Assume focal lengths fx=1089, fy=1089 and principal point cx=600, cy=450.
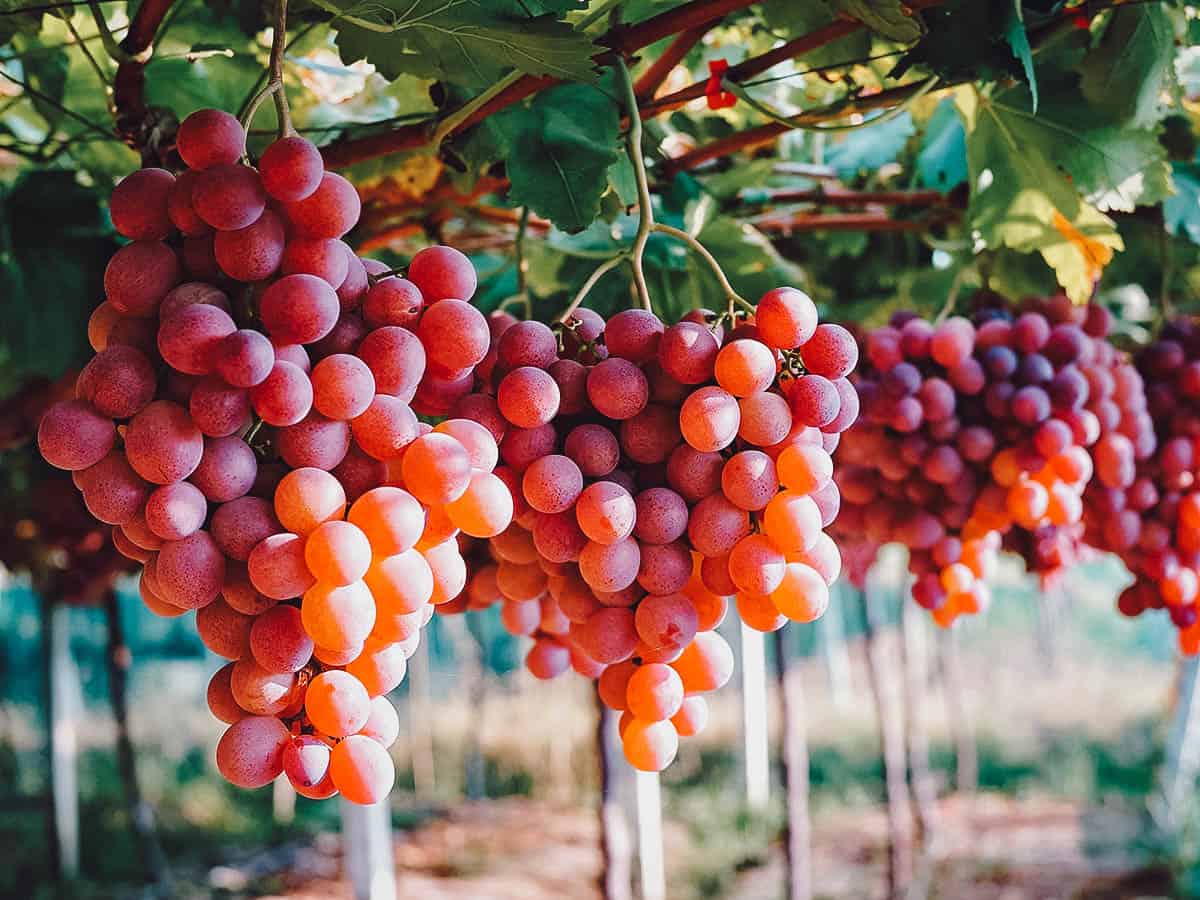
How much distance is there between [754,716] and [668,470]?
4.17 m

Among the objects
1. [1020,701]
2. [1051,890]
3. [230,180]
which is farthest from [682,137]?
[1020,701]

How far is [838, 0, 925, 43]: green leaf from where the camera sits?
2.36 feet

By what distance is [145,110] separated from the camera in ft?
2.31

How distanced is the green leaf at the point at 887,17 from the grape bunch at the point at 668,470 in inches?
10.2

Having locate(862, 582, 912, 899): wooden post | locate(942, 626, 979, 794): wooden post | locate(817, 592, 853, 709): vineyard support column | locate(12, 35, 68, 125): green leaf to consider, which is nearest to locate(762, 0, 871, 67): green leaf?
locate(12, 35, 68, 125): green leaf

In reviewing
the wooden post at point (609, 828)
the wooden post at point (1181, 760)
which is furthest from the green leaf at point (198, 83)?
the wooden post at point (1181, 760)

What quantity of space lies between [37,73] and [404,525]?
96 centimetres

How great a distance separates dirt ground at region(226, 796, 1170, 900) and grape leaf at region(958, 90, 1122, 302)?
362cm

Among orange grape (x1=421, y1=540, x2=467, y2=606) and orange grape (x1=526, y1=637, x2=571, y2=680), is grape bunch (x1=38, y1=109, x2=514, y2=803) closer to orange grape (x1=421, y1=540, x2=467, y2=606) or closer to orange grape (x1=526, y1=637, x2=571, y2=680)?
orange grape (x1=421, y1=540, x2=467, y2=606)

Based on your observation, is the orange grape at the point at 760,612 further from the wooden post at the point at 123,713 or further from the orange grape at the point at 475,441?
the wooden post at the point at 123,713

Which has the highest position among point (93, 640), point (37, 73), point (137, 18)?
point (37, 73)

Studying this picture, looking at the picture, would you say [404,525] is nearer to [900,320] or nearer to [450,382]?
[450,382]

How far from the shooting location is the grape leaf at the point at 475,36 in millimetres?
618

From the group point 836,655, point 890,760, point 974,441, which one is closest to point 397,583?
point 974,441
